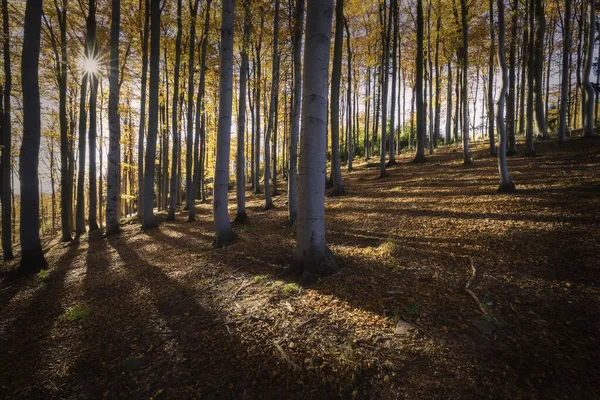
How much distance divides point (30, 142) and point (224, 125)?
4882 millimetres

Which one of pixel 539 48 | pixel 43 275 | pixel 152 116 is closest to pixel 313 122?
pixel 43 275

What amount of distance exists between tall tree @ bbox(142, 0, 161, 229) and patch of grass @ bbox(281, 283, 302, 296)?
8910mm

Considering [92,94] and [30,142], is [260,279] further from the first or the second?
[92,94]

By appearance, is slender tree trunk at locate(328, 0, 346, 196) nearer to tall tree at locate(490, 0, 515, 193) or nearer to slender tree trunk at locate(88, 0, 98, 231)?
tall tree at locate(490, 0, 515, 193)

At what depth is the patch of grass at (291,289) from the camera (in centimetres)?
362

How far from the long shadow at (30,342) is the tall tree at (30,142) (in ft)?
4.99

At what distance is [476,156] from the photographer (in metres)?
13.7

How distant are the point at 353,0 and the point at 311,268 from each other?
15667 mm

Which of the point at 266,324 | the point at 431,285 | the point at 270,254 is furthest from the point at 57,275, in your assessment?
the point at 431,285

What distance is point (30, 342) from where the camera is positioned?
135 inches

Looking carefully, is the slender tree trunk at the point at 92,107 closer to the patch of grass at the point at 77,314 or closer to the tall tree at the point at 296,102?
the tall tree at the point at 296,102

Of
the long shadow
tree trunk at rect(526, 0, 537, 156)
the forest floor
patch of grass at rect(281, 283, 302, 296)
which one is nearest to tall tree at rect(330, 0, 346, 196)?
the forest floor

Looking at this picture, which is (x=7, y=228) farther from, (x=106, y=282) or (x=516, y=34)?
(x=516, y=34)

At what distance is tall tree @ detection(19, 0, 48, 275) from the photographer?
20.3 feet
